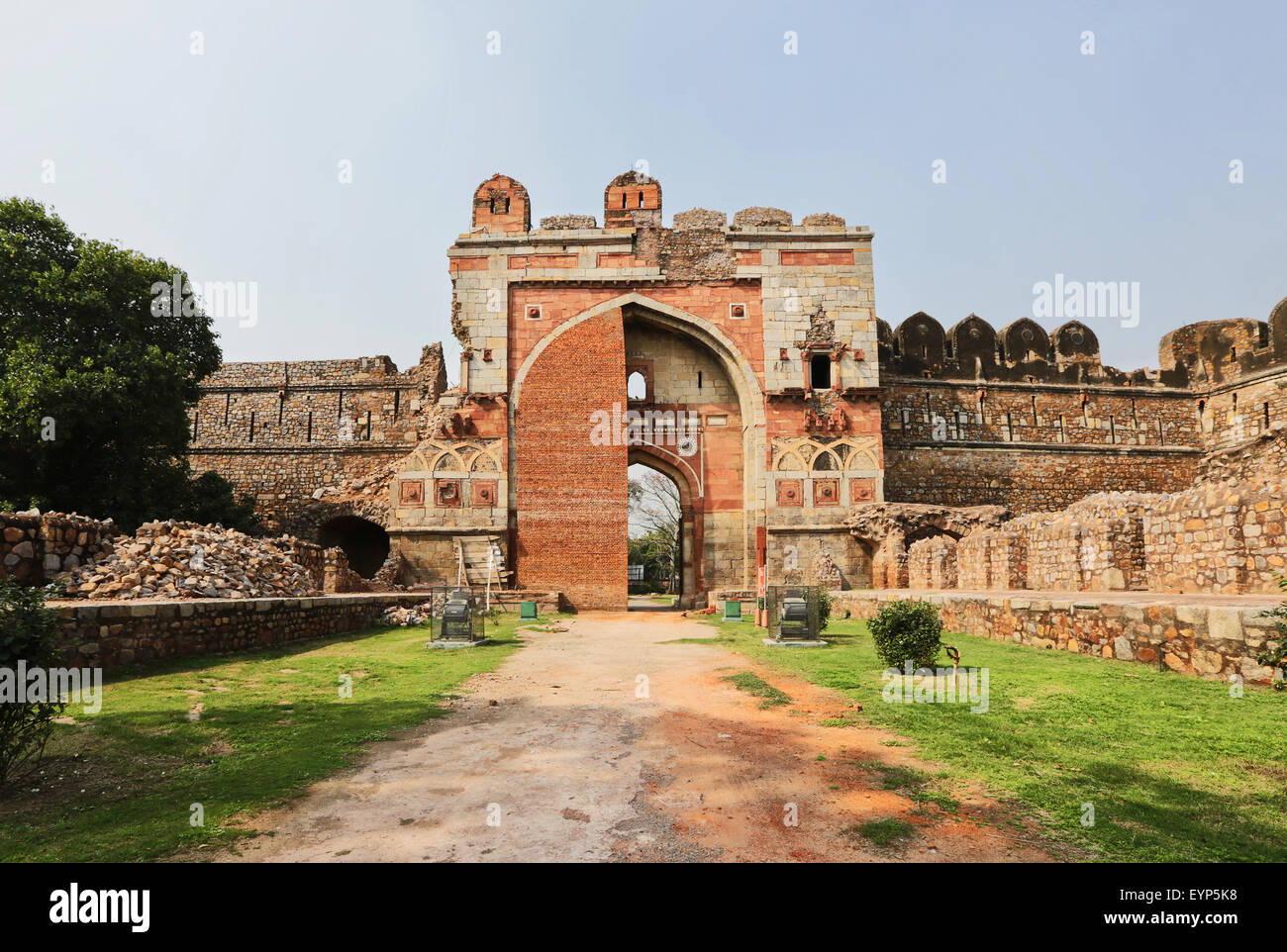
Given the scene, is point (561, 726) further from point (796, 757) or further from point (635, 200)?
point (635, 200)

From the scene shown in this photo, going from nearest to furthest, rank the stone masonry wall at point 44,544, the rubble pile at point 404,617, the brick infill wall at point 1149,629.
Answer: the brick infill wall at point 1149,629 → the stone masonry wall at point 44,544 → the rubble pile at point 404,617

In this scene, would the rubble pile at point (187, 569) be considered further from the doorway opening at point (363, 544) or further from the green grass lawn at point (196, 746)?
the doorway opening at point (363, 544)

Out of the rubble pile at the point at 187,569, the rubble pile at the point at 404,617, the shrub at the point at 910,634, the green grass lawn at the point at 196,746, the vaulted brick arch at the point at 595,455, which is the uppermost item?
the vaulted brick arch at the point at 595,455

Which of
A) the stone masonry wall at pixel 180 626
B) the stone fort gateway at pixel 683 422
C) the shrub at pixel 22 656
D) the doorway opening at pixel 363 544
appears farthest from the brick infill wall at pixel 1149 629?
the doorway opening at pixel 363 544

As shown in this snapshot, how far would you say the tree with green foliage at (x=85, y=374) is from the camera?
14680 millimetres

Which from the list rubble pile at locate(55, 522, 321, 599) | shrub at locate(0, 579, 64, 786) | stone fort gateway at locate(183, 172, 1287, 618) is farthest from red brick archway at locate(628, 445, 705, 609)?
shrub at locate(0, 579, 64, 786)

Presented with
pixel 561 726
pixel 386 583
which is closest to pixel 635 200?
pixel 386 583

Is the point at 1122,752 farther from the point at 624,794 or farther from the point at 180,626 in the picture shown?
the point at 180,626

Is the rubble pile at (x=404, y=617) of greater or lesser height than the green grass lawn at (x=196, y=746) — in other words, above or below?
below

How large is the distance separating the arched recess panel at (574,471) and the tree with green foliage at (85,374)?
334 inches

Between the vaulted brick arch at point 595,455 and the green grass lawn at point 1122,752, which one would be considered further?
the vaulted brick arch at point 595,455

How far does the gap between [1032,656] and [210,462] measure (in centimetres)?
2724

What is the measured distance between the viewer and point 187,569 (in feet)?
35.7

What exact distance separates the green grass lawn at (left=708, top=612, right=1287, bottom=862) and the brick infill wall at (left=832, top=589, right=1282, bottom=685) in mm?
190
